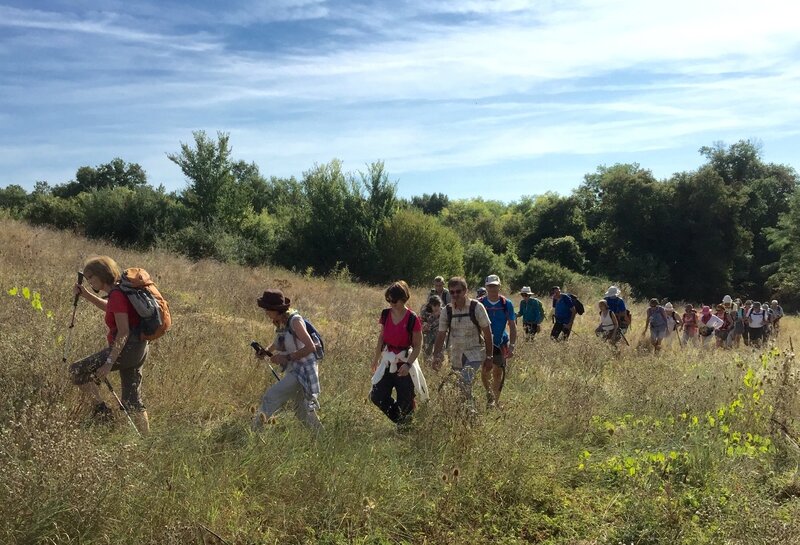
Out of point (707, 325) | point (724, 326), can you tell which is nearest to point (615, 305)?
point (707, 325)

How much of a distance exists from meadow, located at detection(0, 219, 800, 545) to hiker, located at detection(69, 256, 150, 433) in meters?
0.19

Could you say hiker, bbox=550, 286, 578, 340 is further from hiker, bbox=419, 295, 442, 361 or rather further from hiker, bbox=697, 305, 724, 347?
hiker, bbox=697, 305, 724, 347

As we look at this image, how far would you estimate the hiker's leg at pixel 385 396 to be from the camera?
5672 millimetres

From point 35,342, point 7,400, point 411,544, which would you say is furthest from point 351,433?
point 35,342

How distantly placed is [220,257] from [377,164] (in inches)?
436

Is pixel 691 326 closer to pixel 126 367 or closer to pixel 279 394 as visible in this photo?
pixel 279 394

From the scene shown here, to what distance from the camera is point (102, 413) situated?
4.78 m

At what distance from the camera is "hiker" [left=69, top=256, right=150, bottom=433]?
4.80m

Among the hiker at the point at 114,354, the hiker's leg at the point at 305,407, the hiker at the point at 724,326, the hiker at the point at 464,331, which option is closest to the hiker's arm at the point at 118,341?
the hiker at the point at 114,354

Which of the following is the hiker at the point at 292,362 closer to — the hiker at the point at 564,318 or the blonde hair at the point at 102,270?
the blonde hair at the point at 102,270

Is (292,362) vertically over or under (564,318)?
over

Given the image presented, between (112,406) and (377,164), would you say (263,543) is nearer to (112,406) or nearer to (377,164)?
(112,406)

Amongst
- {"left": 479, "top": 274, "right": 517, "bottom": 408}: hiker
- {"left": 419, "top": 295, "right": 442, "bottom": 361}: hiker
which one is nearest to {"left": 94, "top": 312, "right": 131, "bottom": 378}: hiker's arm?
{"left": 479, "top": 274, "right": 517, "bottom": 408}: hiker

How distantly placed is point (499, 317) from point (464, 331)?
98 cm
